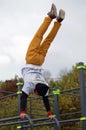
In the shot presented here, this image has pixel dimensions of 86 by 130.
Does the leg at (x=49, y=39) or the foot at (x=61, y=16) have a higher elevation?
the foot at (x=61, y=16)

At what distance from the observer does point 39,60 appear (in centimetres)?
616

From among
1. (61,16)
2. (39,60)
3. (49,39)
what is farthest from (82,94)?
(61,16)

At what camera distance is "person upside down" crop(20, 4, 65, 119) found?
600cm

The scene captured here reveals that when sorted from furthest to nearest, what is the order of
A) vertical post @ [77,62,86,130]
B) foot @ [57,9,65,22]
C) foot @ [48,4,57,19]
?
foot @ [57,9,65,22]
foot @ [48,4,57,19]
vertical post @ [77,62,86,130]

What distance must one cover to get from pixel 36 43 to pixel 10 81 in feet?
66.1

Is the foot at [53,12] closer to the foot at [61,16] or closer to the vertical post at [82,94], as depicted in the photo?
the foot at [61,16]

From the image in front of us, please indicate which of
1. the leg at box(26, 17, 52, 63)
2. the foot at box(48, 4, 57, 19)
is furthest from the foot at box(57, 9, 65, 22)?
the leg at box(26, 17, 52, 63)

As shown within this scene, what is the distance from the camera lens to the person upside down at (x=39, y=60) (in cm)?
600

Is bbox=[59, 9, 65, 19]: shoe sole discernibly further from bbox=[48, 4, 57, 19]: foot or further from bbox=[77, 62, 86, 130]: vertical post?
bbox=[77, 62, 86, 130]: vertical post

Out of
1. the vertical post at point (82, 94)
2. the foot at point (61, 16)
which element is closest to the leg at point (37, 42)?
the foot at point (61, 16)

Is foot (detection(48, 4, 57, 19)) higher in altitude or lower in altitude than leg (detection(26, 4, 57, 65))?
higher

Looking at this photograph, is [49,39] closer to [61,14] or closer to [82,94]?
[61,14]

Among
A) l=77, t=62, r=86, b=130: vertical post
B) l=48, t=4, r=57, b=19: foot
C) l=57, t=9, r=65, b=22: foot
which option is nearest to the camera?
l=77, t=62, r=86, b=130: vertical post

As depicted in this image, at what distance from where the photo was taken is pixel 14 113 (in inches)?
544
